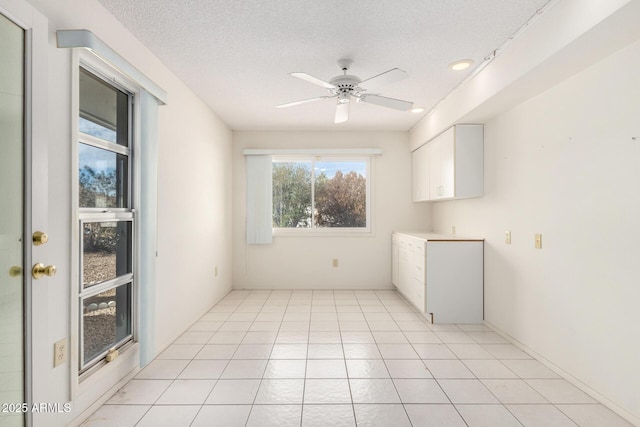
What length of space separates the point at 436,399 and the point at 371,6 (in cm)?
250

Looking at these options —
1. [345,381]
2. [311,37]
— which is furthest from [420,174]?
[345,381]

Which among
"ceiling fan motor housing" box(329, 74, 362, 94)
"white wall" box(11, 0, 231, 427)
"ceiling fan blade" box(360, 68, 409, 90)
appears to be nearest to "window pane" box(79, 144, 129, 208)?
"white wall" box(11, 0, 231, 427)

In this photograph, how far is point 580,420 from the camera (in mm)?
1844

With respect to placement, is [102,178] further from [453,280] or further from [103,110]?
[453,280]

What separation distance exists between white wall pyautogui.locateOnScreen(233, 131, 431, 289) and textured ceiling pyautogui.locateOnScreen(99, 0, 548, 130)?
1507mm

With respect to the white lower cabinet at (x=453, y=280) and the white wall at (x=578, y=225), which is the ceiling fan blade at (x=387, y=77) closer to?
the white wall at (x=578, y=225)

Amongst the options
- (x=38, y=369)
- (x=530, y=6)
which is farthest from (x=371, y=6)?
(x=38, y=369)

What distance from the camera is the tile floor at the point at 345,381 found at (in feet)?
6.15

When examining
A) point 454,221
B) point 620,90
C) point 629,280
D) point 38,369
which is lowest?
point 38,369

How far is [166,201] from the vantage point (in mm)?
2816

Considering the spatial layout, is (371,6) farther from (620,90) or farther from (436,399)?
(436,399)

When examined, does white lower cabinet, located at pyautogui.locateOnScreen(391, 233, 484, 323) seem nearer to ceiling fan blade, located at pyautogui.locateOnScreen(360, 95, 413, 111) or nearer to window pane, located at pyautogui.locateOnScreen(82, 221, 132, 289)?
ceiling fan blade, located at pyautogui.locateOnScreen(360, 95, 413, 111)

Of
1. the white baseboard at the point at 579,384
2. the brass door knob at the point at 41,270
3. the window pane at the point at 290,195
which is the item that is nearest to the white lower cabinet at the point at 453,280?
the white baseboard at the point at 579,384

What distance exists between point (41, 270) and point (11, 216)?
275mm
